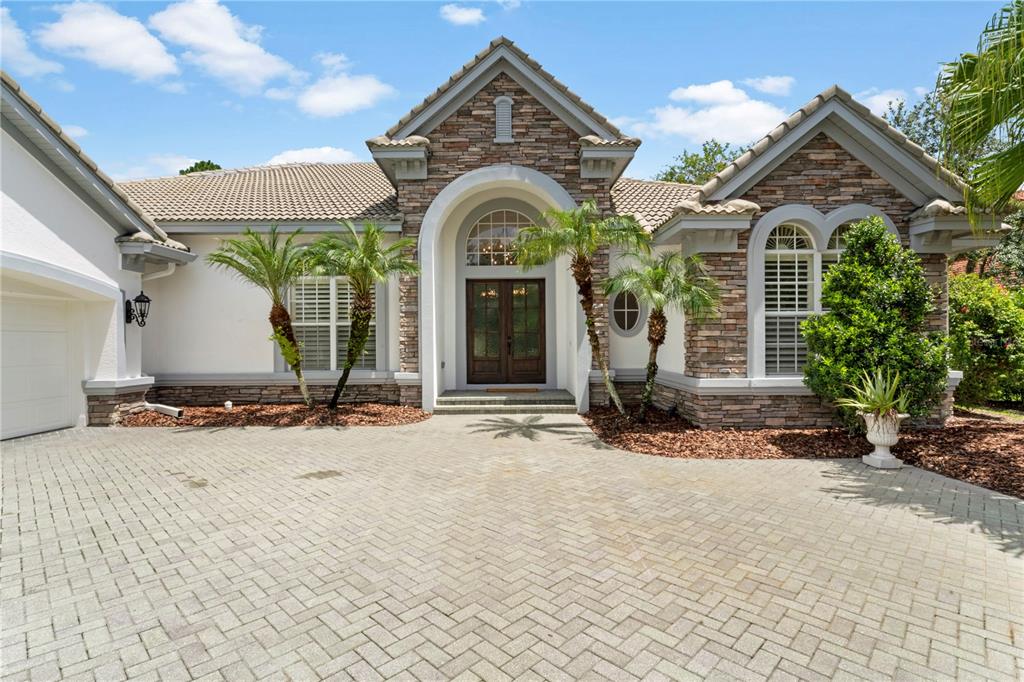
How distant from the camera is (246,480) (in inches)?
268

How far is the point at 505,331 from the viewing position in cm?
1333

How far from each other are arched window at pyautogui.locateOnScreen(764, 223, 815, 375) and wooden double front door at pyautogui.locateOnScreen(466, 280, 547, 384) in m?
5.60

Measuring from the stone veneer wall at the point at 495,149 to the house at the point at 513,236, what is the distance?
33mm

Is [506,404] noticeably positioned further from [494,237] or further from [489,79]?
[489,79]

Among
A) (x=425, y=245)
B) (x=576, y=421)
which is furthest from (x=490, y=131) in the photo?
(x=576, y=421)

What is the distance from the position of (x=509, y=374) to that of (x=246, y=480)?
7.57 m

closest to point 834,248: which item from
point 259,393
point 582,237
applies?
point 582,237

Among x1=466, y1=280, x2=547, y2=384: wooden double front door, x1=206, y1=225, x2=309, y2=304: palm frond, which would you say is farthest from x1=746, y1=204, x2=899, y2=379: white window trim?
x1=206, y1=225, x2=309, y2=304: palm frond

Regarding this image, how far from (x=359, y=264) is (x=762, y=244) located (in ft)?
26.4

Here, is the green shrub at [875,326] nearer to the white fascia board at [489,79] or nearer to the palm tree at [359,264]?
the white fascia board at [489,79]

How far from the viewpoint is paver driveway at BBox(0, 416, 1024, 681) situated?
3.12m

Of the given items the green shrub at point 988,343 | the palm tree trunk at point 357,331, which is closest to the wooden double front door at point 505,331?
the palm tree trunk at point 357,331

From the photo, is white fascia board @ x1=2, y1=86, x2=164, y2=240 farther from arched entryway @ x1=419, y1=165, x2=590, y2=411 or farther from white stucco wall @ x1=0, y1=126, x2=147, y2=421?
arched entryway @ x1=419, y1=165, x2=590, y2=411

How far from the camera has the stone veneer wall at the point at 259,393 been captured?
40.0 feet
